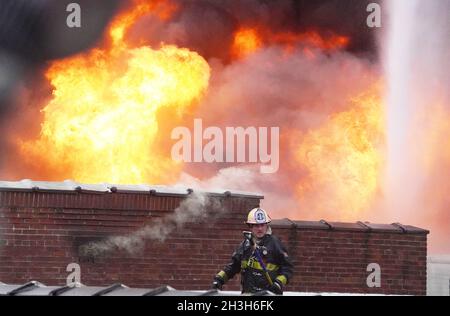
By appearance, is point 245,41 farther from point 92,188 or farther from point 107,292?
point 107,292

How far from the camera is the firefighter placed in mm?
12312

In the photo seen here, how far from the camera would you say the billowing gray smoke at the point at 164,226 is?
14945mm

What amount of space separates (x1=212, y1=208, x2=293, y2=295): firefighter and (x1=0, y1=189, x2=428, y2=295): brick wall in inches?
106

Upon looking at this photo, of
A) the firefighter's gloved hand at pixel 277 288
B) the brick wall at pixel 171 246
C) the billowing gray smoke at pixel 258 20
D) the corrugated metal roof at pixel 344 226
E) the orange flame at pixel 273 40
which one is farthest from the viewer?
the orange flame at pixel 273 40

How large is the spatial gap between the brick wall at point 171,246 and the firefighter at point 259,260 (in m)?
2.69

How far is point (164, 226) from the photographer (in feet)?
49.5

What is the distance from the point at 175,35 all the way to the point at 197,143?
8.81ft

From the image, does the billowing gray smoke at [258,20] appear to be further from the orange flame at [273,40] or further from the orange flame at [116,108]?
the orange flame at [116,108]

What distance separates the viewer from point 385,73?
2619 centimetres

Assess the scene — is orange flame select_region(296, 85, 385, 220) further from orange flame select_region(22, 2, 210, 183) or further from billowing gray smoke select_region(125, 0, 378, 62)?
orange flame select_region(22, 2, 210, 183)

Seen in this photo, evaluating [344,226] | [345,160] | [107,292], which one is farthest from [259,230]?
[345,160]

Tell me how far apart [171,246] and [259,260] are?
2996 millimetres

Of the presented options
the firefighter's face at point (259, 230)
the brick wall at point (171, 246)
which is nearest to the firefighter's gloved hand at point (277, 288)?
the firefighter's face at point (259, 230)

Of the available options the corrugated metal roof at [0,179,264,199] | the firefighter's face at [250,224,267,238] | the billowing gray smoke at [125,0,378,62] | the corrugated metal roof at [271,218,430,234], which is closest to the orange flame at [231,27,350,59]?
the billowing gray smoke at [125,0,378,62]
